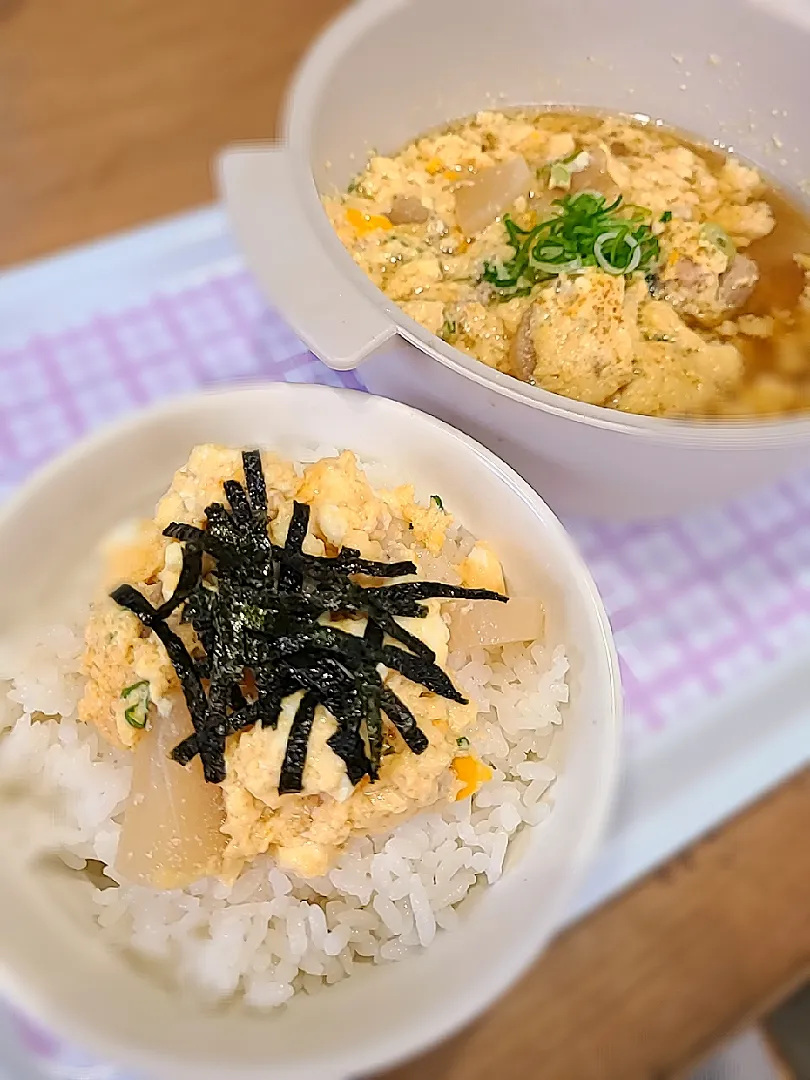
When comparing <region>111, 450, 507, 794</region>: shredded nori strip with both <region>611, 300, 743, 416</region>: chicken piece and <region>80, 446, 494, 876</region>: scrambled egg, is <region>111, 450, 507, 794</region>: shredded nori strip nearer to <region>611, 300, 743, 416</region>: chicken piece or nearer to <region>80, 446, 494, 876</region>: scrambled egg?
<region>80, 446, 494, 876</region>: scrambled egg

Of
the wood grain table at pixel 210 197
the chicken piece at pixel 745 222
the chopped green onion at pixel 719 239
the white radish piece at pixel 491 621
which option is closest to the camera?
the white radish piece at pixel 491 621

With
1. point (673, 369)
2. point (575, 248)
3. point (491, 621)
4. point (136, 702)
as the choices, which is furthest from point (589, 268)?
point (136, 702)

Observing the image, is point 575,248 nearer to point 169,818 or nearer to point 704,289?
point 704,289

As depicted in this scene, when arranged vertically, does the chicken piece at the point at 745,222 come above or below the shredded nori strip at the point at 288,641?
above

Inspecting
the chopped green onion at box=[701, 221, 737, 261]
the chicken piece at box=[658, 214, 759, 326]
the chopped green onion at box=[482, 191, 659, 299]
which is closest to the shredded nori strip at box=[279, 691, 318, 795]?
the chopped green onion at box=[482, 191, 659, 299]

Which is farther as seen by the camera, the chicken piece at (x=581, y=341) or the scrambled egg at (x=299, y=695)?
the chicken piece at (x=581, y=341)

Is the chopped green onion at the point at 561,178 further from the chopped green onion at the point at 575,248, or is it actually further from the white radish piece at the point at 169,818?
the white radish piece at the point at 169,818

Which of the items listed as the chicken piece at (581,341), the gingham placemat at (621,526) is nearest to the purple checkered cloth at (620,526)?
the gingham placemat at (621,526)
